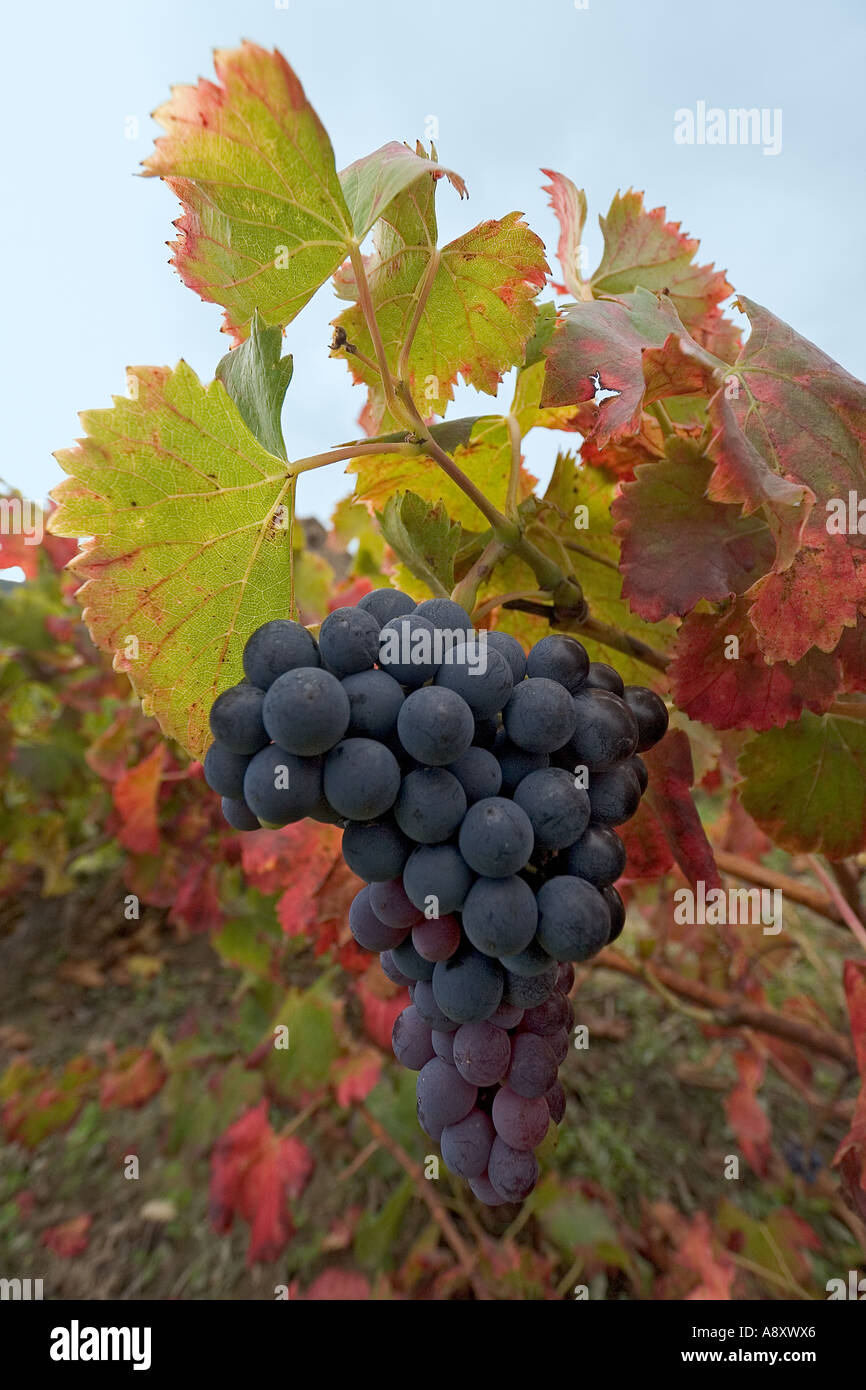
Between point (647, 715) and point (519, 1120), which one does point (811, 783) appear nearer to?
point (647, 715)

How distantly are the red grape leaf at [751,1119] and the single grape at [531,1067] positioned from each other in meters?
1.53

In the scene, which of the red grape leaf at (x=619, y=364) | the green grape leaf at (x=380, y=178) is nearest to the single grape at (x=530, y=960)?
the red grape leaf at (x=619, y=364)

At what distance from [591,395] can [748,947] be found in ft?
5.65

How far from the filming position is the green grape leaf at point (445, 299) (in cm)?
60

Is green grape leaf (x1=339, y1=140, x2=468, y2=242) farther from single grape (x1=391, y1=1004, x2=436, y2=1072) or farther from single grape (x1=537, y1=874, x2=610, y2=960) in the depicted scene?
single grape (x1=391, y1=1004, x2=436, y2=1072)

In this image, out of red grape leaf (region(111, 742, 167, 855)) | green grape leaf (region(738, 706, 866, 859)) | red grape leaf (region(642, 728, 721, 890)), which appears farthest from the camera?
red grape leaf (region(111, 742, 167, 855))

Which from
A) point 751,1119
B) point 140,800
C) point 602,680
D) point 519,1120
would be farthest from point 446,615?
point 751,1119

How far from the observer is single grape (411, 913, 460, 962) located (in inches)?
18.5

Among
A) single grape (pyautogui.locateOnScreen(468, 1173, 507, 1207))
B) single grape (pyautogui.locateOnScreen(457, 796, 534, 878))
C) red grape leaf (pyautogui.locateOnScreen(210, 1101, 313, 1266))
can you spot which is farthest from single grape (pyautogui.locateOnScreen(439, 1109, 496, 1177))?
red grape leaf (pyautogui.locateOnScreen(210, 1101, 313, 1266))

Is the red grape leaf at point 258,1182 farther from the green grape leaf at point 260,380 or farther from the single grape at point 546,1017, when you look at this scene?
the green grape leaf at point 260,380

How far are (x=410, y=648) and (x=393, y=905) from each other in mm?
159

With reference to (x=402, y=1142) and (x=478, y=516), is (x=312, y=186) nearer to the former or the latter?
(x=478, y=516)

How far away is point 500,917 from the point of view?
0.43 metres

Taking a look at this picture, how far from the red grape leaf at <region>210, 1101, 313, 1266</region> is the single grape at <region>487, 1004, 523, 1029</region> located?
1314 mm
